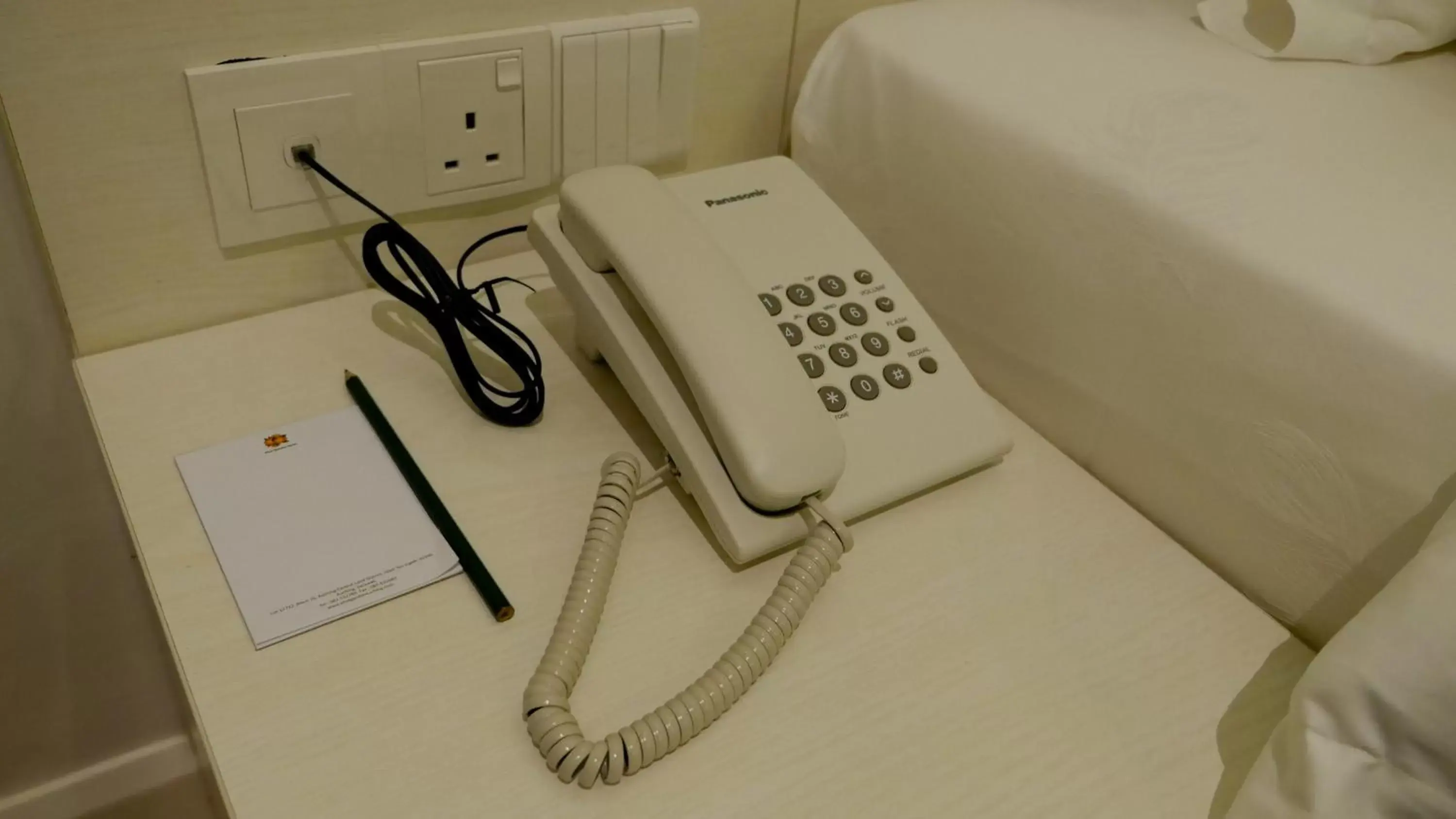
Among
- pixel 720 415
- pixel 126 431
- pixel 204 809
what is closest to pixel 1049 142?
pixel 720 415

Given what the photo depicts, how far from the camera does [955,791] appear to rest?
0.44 m

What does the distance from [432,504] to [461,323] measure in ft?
0.41

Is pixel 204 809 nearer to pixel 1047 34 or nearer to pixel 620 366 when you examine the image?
pixel 620 366

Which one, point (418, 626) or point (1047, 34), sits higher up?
point (1047, 34)

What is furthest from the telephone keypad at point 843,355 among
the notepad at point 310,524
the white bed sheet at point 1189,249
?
the notepad at point 310,524

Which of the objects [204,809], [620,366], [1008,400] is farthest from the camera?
[204,809]

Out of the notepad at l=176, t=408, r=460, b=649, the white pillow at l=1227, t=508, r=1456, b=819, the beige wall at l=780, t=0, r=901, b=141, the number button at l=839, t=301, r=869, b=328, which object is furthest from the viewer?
the beige wall at l=780, t=0, r=901, b=141

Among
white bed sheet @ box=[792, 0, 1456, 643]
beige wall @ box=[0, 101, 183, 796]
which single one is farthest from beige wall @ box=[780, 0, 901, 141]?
beige wall @ box=[0, 101, 183, 796]

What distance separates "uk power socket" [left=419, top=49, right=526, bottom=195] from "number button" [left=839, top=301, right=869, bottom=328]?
0.24 m

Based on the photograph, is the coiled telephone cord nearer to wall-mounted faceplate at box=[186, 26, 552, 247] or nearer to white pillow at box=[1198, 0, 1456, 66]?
wall-mounted faceplate at box=[186, 26, 552, 247]

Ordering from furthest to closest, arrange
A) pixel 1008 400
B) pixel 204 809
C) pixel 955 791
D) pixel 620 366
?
pixel 204 809 → pixel 1008 400 → pixel 620 366 → pixel 955 791

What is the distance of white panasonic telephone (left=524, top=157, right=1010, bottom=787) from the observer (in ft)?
1.51

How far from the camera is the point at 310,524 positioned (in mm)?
511

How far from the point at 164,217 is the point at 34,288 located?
0.46ft
